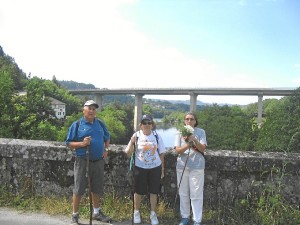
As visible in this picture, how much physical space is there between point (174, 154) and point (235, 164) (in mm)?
818

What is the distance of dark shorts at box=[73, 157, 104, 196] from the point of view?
386cm

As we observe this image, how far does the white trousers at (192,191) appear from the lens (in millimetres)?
3836

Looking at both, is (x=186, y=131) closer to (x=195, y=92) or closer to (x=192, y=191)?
(x=192, y=191)

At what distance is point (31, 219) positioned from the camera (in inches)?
150

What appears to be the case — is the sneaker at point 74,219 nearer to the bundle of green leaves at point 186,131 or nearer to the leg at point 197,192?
the leg at point 197,192

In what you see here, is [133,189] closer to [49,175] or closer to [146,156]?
[146,156]

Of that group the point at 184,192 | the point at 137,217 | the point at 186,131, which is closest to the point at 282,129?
the point at 184,192

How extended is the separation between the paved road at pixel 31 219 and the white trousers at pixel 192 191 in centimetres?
72

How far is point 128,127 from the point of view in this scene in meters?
87.9

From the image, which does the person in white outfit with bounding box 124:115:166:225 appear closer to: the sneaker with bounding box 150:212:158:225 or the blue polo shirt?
the sneaker with bounding box 150:212:158:225

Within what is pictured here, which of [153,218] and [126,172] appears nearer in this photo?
[153,218]

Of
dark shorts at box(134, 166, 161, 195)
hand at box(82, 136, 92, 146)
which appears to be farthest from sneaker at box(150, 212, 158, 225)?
hand at box(82, 136, 92, 146)

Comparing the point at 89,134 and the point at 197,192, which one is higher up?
the point at 89,134

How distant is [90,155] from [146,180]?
759 mm
